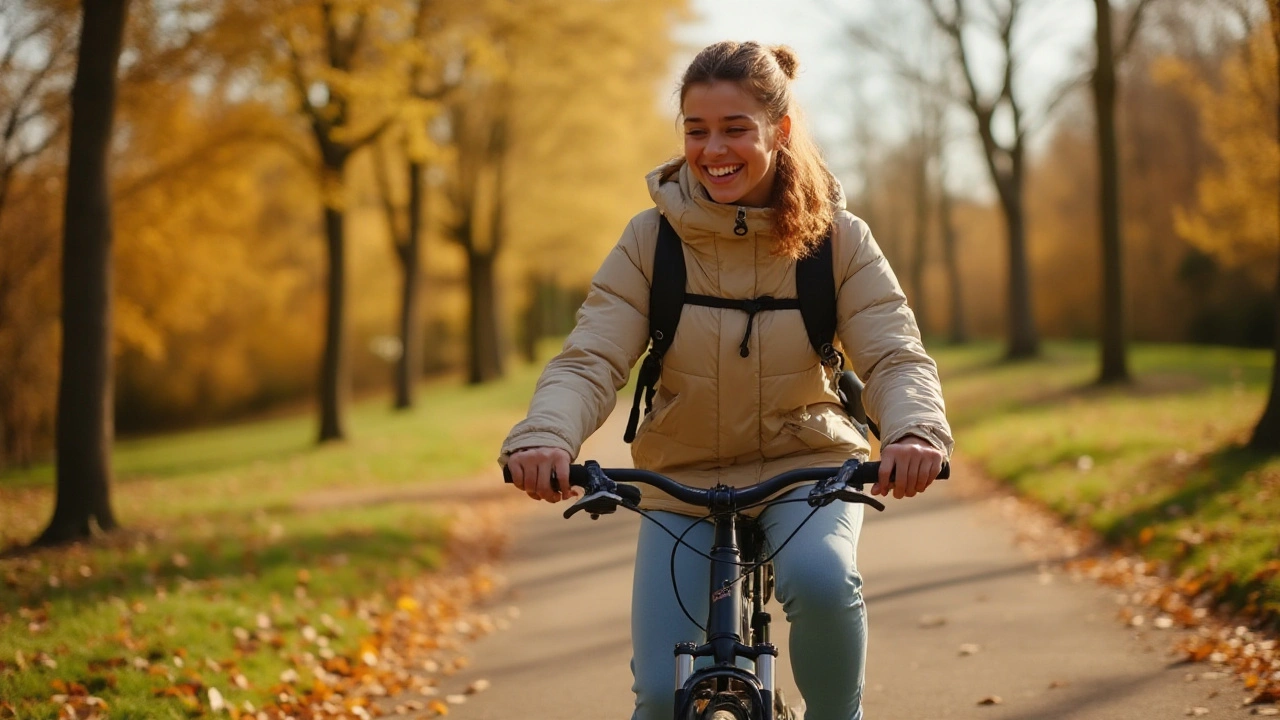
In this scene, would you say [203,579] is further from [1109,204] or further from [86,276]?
[1109,204]

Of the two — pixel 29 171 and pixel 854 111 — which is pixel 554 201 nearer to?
pixel 29 171

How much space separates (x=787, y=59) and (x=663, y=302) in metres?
0.77

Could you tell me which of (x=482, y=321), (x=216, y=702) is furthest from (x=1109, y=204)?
(x=482, y=321)

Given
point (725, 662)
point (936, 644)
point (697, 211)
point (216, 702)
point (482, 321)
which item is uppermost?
point (697, 211)

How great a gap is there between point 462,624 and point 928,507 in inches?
206

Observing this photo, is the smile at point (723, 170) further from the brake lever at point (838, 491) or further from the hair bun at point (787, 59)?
the brake lever at point (838, 491)

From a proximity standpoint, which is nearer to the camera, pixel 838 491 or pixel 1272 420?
pixel 838 491

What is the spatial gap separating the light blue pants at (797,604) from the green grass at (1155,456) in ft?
12.3

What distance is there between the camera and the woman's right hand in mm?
2795

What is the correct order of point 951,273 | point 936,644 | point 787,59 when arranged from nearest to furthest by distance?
1. point 787,59
2. point 936,644
3. point 951,273

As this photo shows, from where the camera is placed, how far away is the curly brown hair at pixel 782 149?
3062 millimetres

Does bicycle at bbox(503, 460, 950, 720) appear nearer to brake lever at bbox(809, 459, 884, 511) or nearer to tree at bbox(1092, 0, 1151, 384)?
brake lever at bbox(809, 459, 884, 511)

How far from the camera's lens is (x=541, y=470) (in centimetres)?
280

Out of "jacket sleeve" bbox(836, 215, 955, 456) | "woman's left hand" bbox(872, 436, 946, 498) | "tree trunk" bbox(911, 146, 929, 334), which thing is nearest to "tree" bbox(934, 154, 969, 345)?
"tree trunk" bbox(911, 146, 929, 334)
